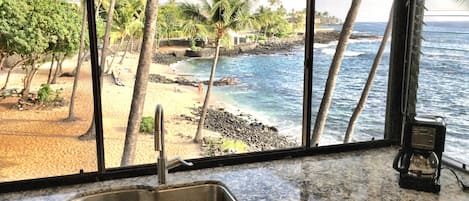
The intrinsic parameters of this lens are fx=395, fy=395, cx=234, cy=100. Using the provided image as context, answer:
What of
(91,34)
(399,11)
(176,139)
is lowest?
(176,139)

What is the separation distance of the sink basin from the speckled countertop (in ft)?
0.12

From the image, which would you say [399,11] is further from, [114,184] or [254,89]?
[114,184]

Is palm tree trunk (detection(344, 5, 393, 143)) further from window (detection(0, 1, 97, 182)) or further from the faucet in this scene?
window (detection(0, 1, 97, 182))

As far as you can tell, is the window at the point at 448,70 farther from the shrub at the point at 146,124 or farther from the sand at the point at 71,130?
the shrub at the point at 146,124

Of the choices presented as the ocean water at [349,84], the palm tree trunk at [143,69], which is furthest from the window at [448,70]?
the palm tree trunk at [143,69]

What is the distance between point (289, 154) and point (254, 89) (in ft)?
2.72

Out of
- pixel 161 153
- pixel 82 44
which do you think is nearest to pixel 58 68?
pixel 82 44

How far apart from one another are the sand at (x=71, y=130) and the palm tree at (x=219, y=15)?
0.34 meters

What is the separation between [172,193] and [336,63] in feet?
4.23

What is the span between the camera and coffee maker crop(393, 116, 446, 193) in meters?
1.62

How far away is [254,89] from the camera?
2732 millimetres

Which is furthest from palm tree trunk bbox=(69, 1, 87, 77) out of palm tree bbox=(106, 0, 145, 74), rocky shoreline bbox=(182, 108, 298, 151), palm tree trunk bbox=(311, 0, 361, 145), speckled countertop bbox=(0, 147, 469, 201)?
palm tree trunk bbox=(311, 0, 361, 145)

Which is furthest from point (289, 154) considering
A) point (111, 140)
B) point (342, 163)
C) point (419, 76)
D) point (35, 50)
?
point (35, 50)

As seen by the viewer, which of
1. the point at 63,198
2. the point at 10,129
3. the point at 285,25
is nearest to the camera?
the point at 63,198
